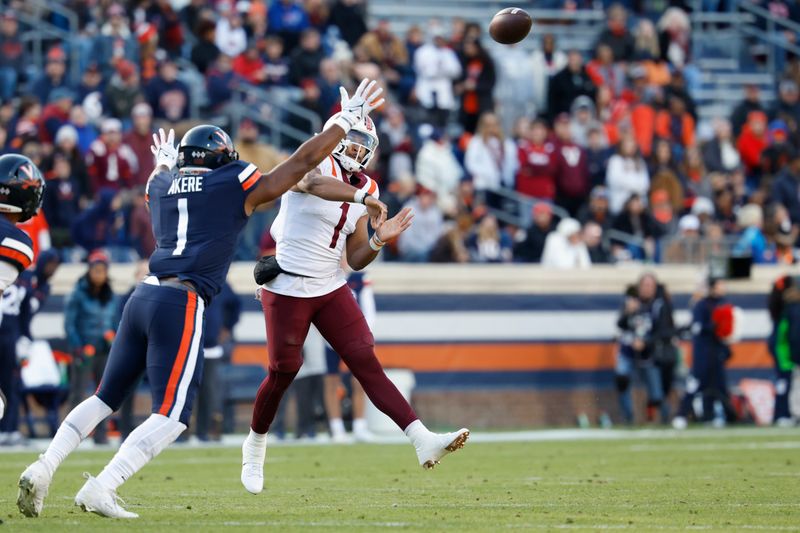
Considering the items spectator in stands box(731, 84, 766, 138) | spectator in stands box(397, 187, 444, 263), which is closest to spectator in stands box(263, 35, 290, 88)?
spectator in stands box(397, 187, 444, 263)

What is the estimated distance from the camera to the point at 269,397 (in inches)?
360

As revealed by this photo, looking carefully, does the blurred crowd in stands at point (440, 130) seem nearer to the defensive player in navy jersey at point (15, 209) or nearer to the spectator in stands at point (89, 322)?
the spectator in stands at point (89, 322)

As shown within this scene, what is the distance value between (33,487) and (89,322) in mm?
7974

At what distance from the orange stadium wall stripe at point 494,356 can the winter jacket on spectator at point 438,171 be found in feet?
7.41

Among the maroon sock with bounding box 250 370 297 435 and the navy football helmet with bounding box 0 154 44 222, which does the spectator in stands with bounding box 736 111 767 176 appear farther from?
the navy football helmet with bounding box 0 154 44 222

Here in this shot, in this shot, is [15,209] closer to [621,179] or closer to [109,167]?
[109,167]

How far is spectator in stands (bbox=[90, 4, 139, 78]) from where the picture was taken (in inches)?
765

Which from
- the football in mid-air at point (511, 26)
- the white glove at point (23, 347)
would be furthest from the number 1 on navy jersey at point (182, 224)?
the white glove at point (23, 347)

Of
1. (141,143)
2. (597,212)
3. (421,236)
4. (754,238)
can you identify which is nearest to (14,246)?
(141,143)

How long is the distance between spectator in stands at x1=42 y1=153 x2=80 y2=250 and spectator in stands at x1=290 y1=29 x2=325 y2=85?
4602 millimetres

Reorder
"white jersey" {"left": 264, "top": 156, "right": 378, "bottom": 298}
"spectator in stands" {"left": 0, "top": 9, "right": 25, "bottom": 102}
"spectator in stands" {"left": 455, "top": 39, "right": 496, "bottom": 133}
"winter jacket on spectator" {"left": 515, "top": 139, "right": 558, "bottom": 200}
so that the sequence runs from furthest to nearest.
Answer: "spectator in stands" {"left": 455, "top": 39, "right": 496, "bottom": 133} < "winter jacket on spectator" {"left": 515, "top": 139, "right": 558, "bottom": 200} < "spectator in stands" {"left": 0, "top": 9, "right": 25, "bottom": 102} < "white jersey" {"left": 264, "top": 156, "right": 378, "bottom": 298}

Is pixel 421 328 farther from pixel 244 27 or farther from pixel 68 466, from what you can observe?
pixel 68 466

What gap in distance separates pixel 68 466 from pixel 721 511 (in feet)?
19.2

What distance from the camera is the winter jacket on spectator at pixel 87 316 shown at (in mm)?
15242
